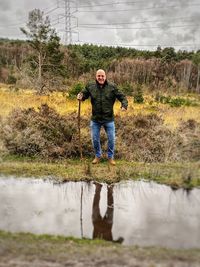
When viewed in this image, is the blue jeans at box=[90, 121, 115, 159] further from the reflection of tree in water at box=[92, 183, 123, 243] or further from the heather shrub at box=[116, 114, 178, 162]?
the reflection of tree in water at box=[92, 183, 123, 243]

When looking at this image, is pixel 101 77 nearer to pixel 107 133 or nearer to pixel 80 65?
pixel 107 133

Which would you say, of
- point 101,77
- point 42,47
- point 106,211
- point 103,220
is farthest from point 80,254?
point 42,47

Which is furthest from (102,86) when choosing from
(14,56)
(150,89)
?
(14,56)

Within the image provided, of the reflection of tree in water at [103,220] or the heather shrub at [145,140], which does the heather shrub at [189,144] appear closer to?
the heather shrub at [145,140]

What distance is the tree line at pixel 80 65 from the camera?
109ft

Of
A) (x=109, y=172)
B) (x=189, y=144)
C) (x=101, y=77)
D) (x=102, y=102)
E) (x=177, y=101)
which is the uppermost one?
(x=101, y=77)

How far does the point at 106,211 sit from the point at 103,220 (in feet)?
1.24

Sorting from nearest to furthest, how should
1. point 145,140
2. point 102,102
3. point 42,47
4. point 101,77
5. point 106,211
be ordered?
point 106,211
point 101,77
point 102,102
point 145,140
point 42,47

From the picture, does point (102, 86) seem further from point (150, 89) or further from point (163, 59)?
point (163, 59)

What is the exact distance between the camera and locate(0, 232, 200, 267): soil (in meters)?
4.69

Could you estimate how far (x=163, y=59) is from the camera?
65750 millimetres

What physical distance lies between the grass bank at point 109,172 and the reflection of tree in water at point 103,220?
0.79m

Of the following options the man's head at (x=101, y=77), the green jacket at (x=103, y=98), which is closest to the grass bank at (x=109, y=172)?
the green jacket at (x=103, y=98)

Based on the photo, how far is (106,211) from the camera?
6738 millimetres
